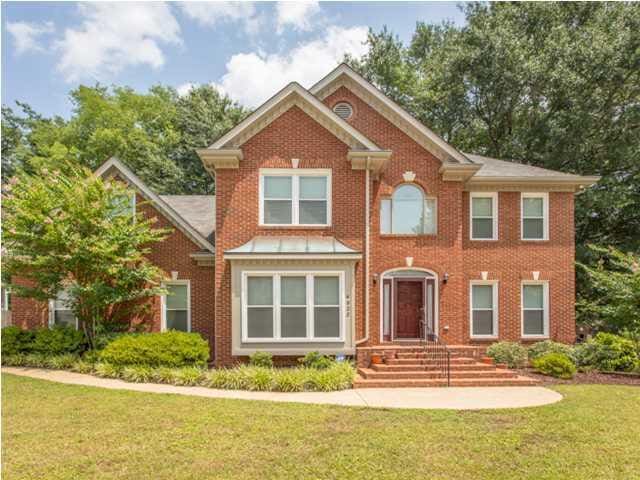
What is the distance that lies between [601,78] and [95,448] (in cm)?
2618

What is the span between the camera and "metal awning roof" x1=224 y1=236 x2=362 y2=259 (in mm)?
12625

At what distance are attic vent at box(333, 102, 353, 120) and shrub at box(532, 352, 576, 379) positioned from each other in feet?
32.3

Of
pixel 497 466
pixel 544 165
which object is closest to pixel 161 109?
pixel 544 165

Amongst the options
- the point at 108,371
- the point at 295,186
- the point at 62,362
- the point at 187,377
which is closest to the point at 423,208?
the point at 295,186

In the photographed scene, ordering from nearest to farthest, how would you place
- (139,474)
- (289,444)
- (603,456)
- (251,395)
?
(139,474), (603,456), (289,444), (251,395)

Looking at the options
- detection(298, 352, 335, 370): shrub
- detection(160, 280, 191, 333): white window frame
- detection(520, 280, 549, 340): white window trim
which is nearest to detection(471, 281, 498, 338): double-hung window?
detection(520, 280, 549, 340): white window trim

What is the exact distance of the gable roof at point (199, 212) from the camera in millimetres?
16281

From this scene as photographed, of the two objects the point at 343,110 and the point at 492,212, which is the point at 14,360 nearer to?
the point at 343,110

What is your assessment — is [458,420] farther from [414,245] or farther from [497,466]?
[414,245]

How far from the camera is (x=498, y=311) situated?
1545 centimetres

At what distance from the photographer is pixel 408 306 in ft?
47.3

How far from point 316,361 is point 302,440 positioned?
5311 millimetres

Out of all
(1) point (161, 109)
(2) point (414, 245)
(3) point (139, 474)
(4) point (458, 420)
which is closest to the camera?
(3) point (139, 474)

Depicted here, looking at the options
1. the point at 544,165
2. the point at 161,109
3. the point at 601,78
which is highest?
the point at 161,109
